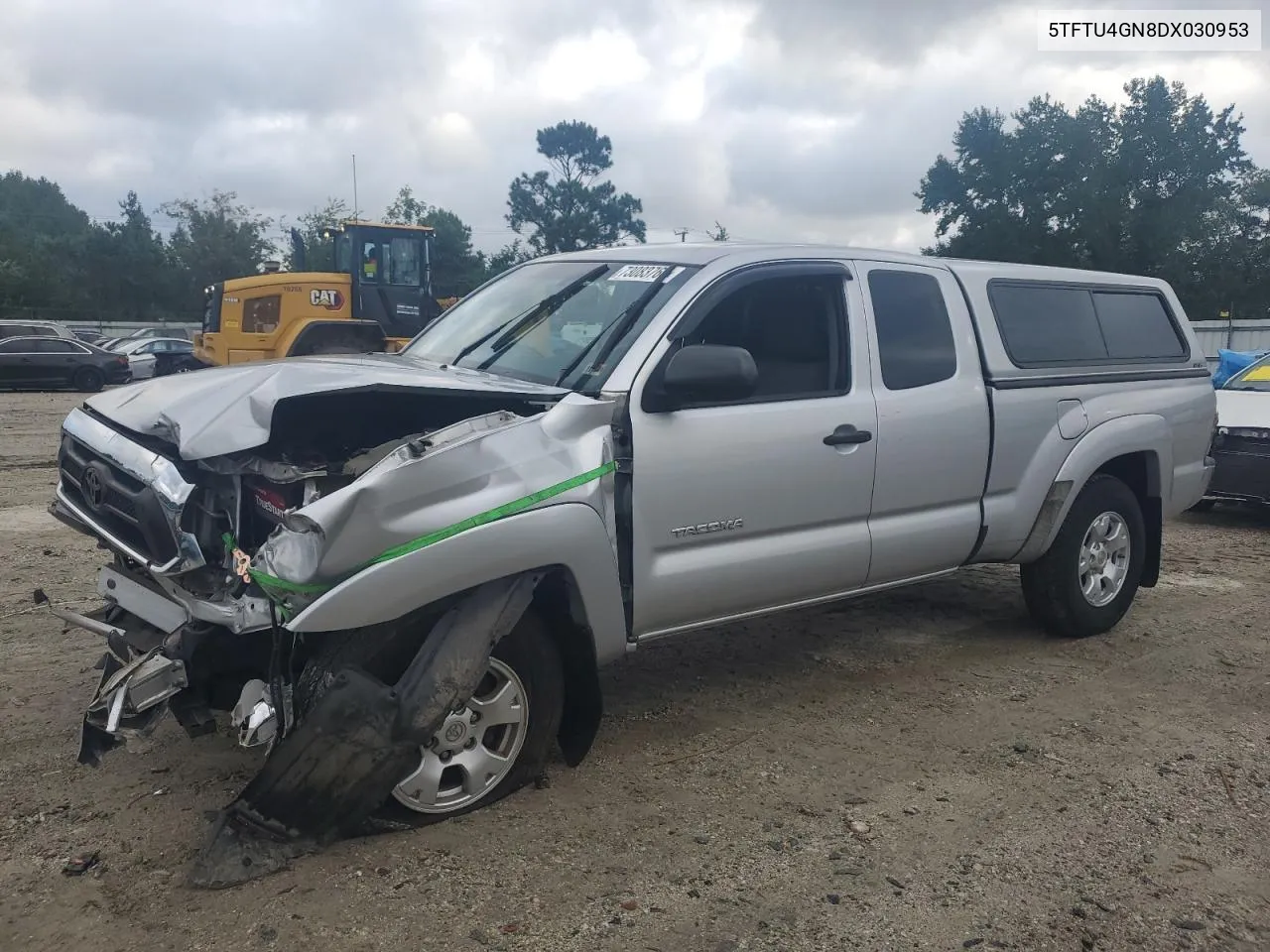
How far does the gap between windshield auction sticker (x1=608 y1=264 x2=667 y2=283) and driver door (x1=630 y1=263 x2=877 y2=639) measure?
0.27 m

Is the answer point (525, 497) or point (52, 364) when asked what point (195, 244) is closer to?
point (52, 364)

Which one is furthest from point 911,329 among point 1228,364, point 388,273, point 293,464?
point 388,273

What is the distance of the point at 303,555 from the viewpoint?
118 inches

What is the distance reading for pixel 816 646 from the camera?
5527mm

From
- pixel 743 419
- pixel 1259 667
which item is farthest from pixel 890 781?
pixel 1259 667

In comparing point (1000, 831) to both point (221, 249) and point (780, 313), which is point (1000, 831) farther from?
point (221, 249)

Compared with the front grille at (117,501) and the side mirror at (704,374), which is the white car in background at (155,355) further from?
the side mirror at (704,374)

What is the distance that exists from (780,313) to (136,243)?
163 ft

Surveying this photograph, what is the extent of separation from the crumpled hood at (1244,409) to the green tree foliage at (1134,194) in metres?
38.7

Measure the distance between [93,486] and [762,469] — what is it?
2.44m

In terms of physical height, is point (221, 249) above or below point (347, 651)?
above

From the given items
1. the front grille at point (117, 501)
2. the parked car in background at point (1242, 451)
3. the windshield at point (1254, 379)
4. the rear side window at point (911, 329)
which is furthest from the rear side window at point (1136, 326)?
the front grille at point (117, 501)

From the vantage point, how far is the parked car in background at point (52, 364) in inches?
909

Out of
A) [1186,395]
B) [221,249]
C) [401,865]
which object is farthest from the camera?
[221,249]
